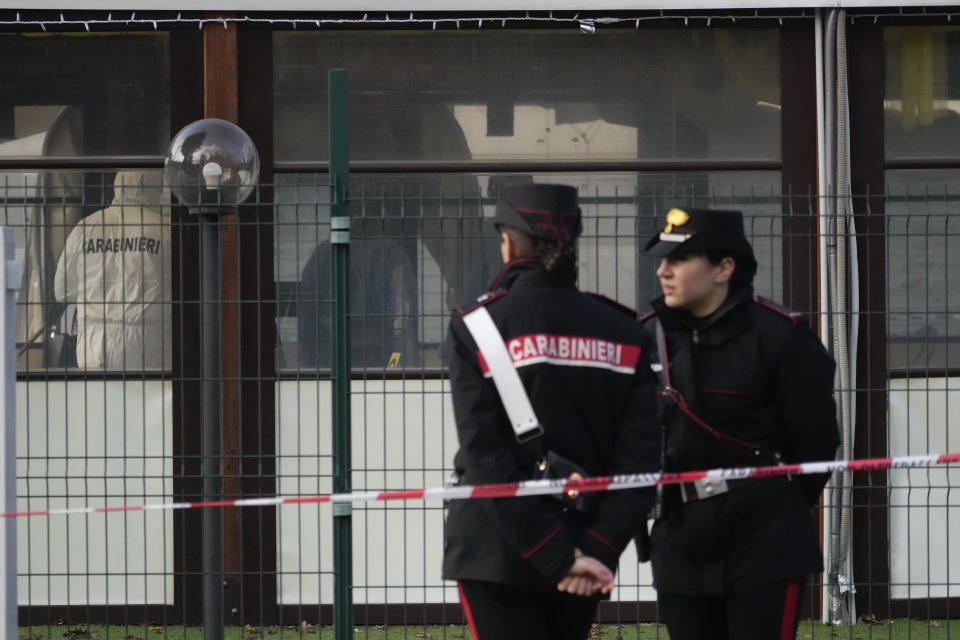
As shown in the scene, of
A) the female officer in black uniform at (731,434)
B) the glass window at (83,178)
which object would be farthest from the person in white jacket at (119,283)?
the female officer in black uniform at (731,434)

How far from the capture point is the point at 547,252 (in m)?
3.77

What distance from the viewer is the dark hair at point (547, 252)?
3748mm

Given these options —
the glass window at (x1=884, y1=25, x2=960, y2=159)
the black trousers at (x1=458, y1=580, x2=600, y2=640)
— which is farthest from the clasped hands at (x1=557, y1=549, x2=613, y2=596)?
the glass window at (x1=884, y1=25, x2=960, y2=159)

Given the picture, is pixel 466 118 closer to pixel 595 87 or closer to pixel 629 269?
pixel 595 87

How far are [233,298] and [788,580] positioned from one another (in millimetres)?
4232

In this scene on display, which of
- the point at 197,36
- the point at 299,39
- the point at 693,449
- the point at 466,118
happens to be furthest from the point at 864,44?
the point at 693,449

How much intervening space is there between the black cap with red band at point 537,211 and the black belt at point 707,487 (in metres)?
0.83

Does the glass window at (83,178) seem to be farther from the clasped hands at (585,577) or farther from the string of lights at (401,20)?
the clasped hands at (585,577)

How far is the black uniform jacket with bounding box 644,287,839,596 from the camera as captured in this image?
4.12 meters

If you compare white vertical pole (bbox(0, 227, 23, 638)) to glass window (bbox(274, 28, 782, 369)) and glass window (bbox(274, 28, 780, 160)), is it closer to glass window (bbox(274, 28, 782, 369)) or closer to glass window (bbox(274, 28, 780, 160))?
glass window (bbox(274, 28, 782, 369))

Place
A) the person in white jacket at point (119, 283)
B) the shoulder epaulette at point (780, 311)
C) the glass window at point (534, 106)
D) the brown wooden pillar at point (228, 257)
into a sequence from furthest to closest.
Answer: the glass window at point (534, 106) < the brown wooden pillar at point (228, 257) < the person in white jacket at point (119, 283) < the shoulder epaulette at point (780, 311)

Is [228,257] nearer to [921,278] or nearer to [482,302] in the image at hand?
[921,278]

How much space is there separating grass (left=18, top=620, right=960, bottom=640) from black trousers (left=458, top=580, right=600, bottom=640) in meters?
3.45

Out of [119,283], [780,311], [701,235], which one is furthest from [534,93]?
[780,311]
